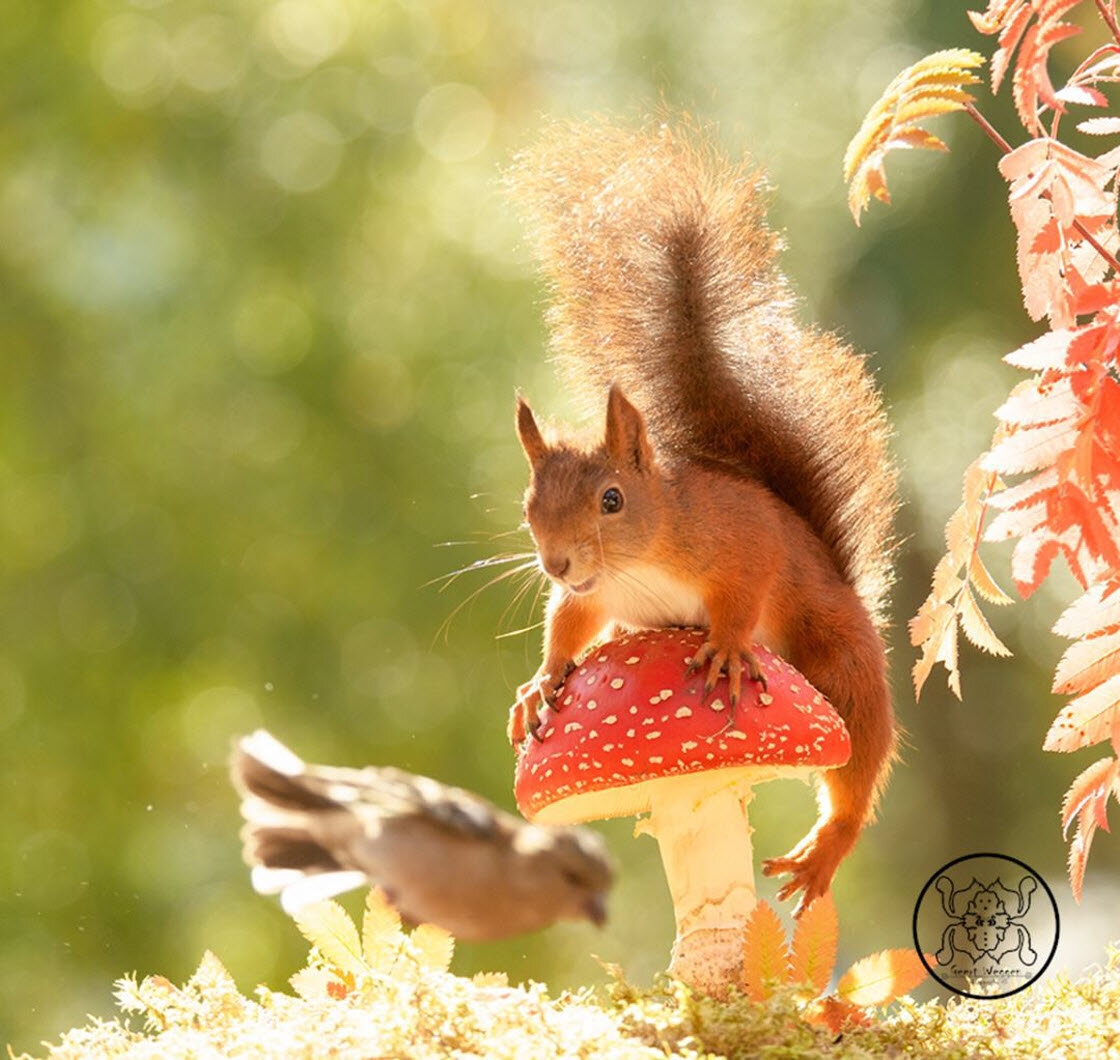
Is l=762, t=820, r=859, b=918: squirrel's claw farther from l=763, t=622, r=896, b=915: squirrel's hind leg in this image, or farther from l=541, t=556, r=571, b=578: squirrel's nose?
l=541, t=556, r=571, b=578: squirrel's nose

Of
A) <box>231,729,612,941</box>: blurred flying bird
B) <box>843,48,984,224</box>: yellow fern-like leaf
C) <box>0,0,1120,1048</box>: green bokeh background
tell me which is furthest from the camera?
<box>0,0,1120,1048</box>: green bokeh background

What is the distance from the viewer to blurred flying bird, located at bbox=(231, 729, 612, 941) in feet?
2.23

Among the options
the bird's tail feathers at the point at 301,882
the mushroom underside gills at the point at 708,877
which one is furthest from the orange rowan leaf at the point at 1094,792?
the bird's tail feathers at the point at 301,882

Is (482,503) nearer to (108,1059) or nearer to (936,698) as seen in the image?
(936,698)

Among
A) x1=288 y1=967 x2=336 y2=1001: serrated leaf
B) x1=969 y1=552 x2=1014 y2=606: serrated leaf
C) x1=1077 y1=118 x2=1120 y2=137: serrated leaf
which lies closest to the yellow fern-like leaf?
x1=1077 y1=118 x2=1120 y2=137: serrated leaf

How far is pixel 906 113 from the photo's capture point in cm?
115

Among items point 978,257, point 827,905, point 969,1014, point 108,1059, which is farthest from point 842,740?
point 978,257

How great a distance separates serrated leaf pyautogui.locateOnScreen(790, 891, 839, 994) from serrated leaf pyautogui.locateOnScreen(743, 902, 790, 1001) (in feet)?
0.07

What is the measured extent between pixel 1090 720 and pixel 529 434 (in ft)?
1.77

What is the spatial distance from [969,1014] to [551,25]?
3.29 metres

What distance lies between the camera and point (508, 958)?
3.55 meters

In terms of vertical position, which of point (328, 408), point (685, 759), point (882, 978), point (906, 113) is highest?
point (328, 408)

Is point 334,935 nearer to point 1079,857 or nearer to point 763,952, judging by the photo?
point 763,952

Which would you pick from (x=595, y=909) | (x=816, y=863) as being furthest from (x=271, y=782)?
(x=816, y=863)
